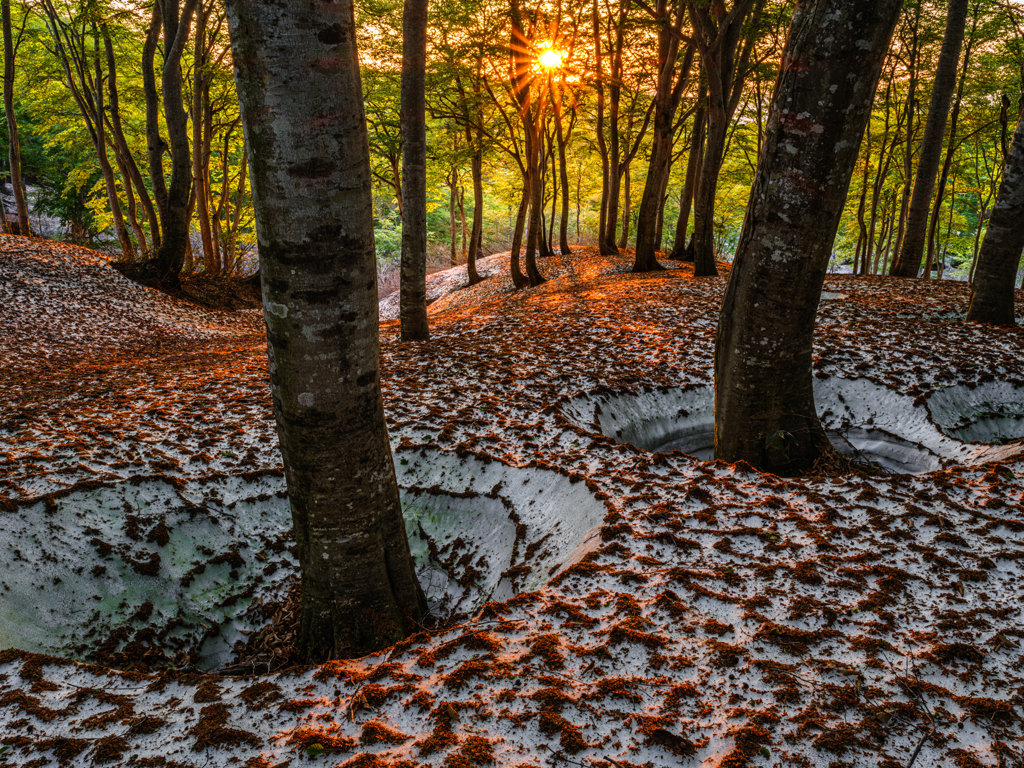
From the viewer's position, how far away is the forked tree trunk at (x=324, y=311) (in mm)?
1697

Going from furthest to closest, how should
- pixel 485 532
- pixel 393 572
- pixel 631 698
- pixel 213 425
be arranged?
pixel 213 425 < pixel 485 532 < pixel 393 572 < pixel 631 698

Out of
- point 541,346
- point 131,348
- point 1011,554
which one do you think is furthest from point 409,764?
point 131,348

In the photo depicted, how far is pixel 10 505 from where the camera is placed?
2926 mm

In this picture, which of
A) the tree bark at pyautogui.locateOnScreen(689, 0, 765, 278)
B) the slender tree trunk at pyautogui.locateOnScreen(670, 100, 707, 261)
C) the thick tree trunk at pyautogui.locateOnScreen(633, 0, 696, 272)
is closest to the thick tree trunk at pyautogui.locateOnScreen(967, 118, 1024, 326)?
the tree bark at pyautogui.locateOnScreen(689, 0, 765, 278)

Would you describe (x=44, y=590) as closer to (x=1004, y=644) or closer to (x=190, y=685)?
(x=190, y=685)

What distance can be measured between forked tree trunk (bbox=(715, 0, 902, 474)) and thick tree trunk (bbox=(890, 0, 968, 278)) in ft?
29.0

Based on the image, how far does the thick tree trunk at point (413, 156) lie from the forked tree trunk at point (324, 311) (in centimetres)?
431

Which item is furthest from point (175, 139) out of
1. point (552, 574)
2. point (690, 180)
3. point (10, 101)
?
point (690, 180)

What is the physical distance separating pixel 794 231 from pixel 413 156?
14.5ft

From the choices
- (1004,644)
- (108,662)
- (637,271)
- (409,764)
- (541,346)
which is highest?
(637,271)

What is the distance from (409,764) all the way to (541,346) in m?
5.04

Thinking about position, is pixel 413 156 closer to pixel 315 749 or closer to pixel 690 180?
pixel 315 749

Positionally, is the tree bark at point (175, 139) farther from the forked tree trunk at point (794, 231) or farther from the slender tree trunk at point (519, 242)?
the forked tree trunk at point (794, 231)

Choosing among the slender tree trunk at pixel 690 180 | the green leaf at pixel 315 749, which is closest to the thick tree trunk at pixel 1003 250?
the green leaf at pixel 315 749
